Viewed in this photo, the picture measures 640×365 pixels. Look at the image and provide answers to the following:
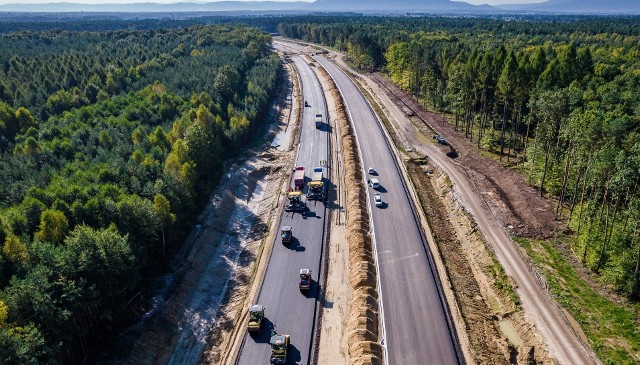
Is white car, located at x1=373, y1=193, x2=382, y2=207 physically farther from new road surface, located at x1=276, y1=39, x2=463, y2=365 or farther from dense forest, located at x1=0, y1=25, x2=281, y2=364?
dense forest, located at x1=0, y1=25, x2=281, y2=364

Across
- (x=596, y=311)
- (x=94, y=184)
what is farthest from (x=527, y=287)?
(x=94, y=184)

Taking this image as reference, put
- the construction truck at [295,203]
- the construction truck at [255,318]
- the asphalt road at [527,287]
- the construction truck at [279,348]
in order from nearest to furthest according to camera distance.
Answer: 1. the construction truck at [279,348]
2. the asphalt road at [527,287]
3. the construction truck at [255,318]
4. the construction truck at [295,203]

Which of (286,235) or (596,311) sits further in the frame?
(286,235)

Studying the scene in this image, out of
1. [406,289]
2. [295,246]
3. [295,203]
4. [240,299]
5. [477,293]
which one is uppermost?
[295,203]

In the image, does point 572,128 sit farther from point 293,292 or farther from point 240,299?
point 240,299

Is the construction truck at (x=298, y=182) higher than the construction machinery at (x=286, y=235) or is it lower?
higher

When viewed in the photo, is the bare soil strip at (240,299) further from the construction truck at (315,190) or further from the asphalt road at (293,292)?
the construction truck at (315,190)

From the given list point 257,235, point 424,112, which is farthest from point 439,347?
point 424,112

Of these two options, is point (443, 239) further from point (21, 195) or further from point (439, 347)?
point (21, 195)

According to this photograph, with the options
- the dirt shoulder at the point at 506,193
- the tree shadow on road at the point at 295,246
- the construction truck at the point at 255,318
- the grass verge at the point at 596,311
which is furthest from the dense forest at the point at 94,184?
the dirt shoulder at the point at 506,193
